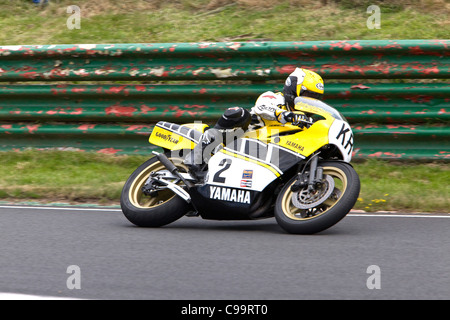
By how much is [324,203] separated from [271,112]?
855 millimetres

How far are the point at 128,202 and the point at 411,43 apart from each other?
3683mm

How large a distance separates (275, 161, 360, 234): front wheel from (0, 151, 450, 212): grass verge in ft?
4.35

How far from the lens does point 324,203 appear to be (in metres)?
5.96

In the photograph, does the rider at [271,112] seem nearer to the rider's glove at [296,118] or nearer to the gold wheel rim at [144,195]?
the rider's glove at [296,118]

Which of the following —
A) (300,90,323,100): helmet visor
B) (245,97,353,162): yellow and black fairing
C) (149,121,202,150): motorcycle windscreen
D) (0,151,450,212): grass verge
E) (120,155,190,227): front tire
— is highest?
(300,90,323,100): helmet visor

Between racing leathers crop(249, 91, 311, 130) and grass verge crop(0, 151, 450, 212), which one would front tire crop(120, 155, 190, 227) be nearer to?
racing leathers crop(249, 91, 311, 130)

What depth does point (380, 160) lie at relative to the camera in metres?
8.45

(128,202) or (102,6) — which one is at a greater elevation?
(102,6)

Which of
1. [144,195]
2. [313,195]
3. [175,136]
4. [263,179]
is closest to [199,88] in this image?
[175,136]

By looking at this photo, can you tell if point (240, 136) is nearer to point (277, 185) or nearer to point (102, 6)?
point (277, 185)

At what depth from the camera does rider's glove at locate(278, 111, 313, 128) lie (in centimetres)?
614

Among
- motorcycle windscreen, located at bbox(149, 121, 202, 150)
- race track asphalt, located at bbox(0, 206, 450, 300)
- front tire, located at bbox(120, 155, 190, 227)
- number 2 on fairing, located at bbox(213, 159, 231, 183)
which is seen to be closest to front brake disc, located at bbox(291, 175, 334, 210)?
race track asphalt, located at bbox(0, 206, 450, 300)

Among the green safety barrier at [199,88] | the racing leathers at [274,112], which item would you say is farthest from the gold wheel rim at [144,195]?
the green safety barrier at [199,88]

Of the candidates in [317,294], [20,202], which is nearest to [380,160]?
[20,202]
